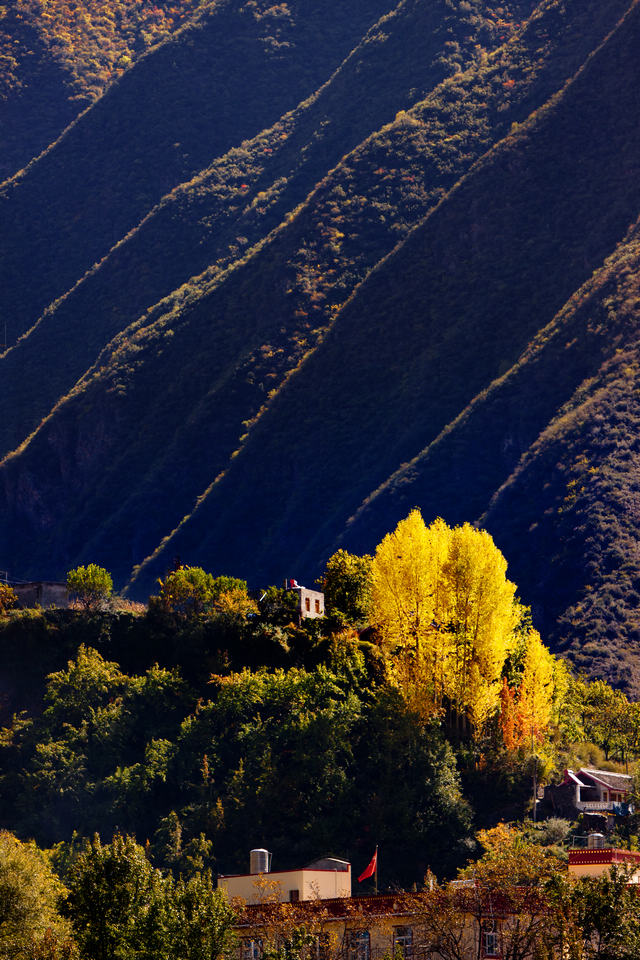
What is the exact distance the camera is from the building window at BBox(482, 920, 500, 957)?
56656mm

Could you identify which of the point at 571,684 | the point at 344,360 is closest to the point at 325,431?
the point at 344,360

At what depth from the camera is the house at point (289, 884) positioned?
6600cm

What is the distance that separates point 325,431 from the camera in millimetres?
185625

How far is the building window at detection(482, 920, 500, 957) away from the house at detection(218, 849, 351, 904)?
8.70 meters

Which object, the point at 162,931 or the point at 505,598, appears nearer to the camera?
the point at 162,931

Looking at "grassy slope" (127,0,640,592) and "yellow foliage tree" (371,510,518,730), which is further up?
"grassy slope" (127,0,640,592)

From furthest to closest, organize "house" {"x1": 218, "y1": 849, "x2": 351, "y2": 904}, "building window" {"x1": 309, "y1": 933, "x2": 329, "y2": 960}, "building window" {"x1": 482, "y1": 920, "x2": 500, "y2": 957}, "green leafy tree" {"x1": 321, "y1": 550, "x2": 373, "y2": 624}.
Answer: "green leafy tree" {"x1": 321, "y1": 550, "x2": 373, "y2": 624} < "house" {"x1": 218, "y1": 849, "x2": 351, "y2": 904} < "building window" {"x1": 482, "y1": 920, "x2": 500, "y2": 957} < "building window" {"x1": 309, "y1": 933, "x2": 329, "y2": 960}

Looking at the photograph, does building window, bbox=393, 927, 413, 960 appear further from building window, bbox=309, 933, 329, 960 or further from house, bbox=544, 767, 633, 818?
house, bbox=544, 767, 633, 818

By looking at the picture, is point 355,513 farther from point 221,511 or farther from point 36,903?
point 36,903

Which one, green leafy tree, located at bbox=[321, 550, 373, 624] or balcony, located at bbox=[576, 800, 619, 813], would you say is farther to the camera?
green leafy tree, located at bbox=[321, 550, 373, 624]

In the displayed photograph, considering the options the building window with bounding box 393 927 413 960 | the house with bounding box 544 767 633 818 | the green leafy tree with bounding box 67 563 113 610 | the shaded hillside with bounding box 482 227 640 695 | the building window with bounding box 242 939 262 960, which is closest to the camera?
the building window with bounding box 393 927 413 960

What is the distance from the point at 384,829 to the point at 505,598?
1313 centimetres

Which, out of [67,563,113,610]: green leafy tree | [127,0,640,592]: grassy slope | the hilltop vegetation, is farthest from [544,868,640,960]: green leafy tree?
[127,0,640,592]: grassy slope

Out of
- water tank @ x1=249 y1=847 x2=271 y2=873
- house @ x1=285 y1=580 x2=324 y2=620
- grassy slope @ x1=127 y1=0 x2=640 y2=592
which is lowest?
water tank @ x1=249 y1=847 x2=271 y2=873
